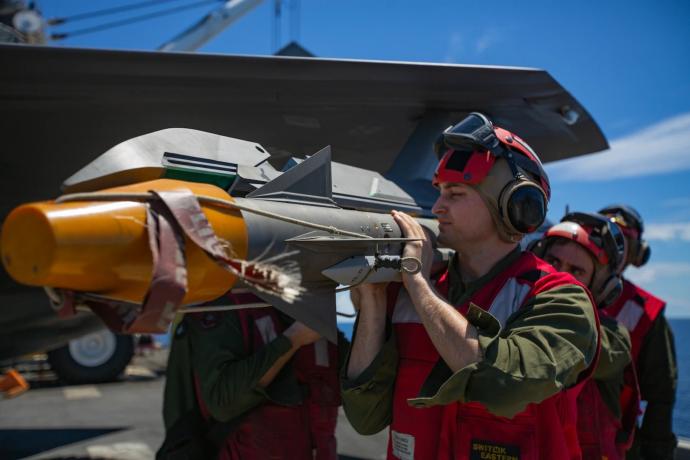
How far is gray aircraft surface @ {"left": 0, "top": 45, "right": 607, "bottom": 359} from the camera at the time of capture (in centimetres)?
268

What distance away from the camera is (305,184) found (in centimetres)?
188

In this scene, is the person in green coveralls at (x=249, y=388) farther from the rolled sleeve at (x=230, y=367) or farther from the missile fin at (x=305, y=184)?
the missile fin at (x=305, y=184)

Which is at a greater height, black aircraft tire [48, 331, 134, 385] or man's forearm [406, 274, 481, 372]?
man's forearm [406, 274, 481, 372]

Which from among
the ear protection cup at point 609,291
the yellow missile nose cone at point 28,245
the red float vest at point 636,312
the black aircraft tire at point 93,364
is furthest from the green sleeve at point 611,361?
the black aircraft tire at point 93,364

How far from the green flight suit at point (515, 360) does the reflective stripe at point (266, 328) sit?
33.5 inches

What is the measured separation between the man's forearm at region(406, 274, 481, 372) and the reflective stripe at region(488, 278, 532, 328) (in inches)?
7.0

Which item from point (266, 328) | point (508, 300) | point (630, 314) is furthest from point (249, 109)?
point (630, 314)

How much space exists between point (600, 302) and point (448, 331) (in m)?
1.67

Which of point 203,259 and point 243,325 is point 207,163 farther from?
point 243,325

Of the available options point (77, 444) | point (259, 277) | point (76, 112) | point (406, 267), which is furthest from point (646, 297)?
point (77, 444)

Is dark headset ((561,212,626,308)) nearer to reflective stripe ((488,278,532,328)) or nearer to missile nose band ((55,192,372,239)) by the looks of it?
reflective stripe ((488,278,532,328))

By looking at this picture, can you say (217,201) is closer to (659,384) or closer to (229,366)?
(229,366)

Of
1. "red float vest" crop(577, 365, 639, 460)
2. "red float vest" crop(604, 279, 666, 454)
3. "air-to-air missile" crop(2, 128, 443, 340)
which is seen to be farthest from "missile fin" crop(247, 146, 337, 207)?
"red float vest" crop(604, 279, 666, 454)

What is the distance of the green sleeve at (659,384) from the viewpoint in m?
3.47
